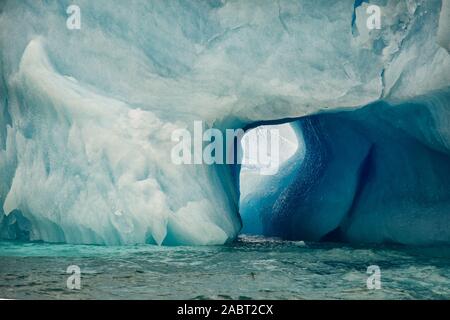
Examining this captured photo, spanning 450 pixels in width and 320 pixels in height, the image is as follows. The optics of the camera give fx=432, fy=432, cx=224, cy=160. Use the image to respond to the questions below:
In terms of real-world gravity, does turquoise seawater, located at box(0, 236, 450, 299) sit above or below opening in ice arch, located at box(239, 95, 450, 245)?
below

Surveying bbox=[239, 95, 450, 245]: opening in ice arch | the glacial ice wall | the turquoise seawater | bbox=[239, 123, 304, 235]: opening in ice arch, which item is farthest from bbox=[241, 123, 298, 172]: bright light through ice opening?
the turquoise seawater

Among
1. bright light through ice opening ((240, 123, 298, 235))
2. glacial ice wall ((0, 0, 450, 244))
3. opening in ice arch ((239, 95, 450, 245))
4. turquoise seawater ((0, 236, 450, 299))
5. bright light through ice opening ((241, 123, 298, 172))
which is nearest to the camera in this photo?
turquoise seawater ((0, 236, 450, 299))

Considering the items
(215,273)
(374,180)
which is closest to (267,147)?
(374,180)

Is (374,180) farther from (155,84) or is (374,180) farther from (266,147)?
(266,147)

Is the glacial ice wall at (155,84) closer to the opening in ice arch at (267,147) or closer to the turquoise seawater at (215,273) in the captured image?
the turquoise seawater at (215,273)

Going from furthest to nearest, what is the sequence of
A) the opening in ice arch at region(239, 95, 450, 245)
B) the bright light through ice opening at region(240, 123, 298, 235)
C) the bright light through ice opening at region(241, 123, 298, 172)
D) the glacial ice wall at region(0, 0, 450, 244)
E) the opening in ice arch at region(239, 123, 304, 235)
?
the bright light through ice opening at region(241, 123, 298, 172) < the opening in ice arch at region(239, 123, 304, 235) < the bright light through ice opening at region(240, 123, 298, 235) < the opening in ice arch at region(239, 95, 450, 245) < the glacial ice wall at region(0, 0, 450, 244)

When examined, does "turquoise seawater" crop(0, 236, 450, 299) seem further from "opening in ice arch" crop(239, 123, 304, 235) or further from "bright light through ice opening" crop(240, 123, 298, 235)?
"opening in ice arch" crop(239, 123, 304, 235)
